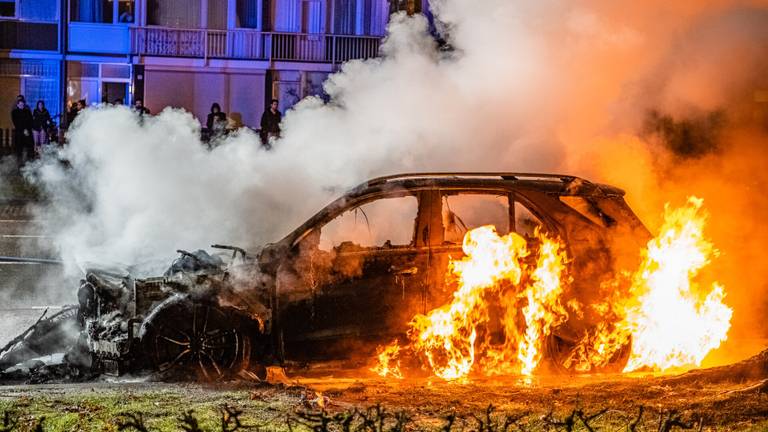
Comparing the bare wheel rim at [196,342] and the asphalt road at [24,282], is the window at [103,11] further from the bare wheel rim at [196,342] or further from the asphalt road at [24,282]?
the bare wheel rim at [196,342]

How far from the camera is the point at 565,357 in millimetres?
8703

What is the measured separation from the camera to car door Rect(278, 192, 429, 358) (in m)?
8.45

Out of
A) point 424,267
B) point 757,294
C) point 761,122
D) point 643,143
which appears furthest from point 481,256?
point 761,122

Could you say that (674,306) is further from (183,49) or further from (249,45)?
(183,49)

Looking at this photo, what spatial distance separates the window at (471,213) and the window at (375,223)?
297mm

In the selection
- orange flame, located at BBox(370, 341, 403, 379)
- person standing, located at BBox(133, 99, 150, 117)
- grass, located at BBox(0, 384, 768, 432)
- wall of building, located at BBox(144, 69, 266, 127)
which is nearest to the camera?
grass, located at BBox(0, 384, 768, 432)

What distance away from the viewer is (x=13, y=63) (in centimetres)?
3347

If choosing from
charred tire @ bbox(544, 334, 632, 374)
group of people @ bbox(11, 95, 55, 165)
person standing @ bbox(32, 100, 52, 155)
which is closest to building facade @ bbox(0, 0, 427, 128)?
person standing @ bbox(32, 100, 52, 155)

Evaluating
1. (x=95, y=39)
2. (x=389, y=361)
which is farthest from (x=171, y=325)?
(x=95, y=39)

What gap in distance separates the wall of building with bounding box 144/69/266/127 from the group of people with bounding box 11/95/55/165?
238 inches

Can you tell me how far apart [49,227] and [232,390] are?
11.4 m

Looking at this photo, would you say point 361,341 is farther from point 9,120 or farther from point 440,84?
point 9,120

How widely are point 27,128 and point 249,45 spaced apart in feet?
31.4

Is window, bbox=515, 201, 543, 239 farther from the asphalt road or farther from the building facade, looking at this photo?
the building facade
